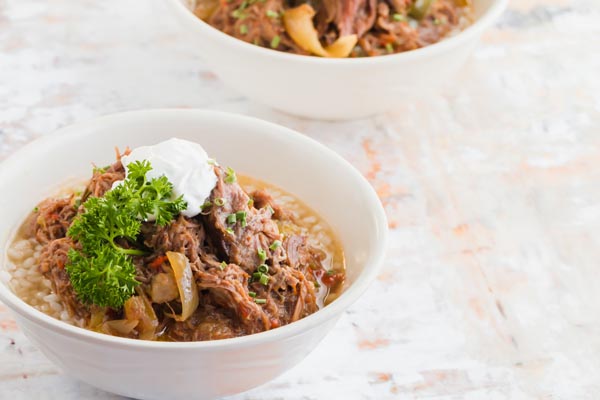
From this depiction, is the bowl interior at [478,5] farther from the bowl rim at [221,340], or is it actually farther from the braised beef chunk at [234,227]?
the braised beef chunk at [234,227]

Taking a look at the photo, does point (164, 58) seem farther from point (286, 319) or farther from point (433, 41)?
point (286, 319)

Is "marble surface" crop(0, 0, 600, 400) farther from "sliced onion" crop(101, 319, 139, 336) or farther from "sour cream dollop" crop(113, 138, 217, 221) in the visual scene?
"sour cream dollop" crop(113, 138, 217, 221)

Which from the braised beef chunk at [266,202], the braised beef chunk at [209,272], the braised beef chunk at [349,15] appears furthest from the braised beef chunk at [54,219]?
the braised beef chunk at [349,15]

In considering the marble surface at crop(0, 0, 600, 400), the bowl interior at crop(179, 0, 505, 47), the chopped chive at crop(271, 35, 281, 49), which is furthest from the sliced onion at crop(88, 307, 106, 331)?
the bowl interior at crop(179, 0, 505, 47)

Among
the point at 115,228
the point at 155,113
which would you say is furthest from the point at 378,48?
the point at 115,228

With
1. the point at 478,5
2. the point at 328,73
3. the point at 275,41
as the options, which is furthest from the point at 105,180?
the point at 478,5
